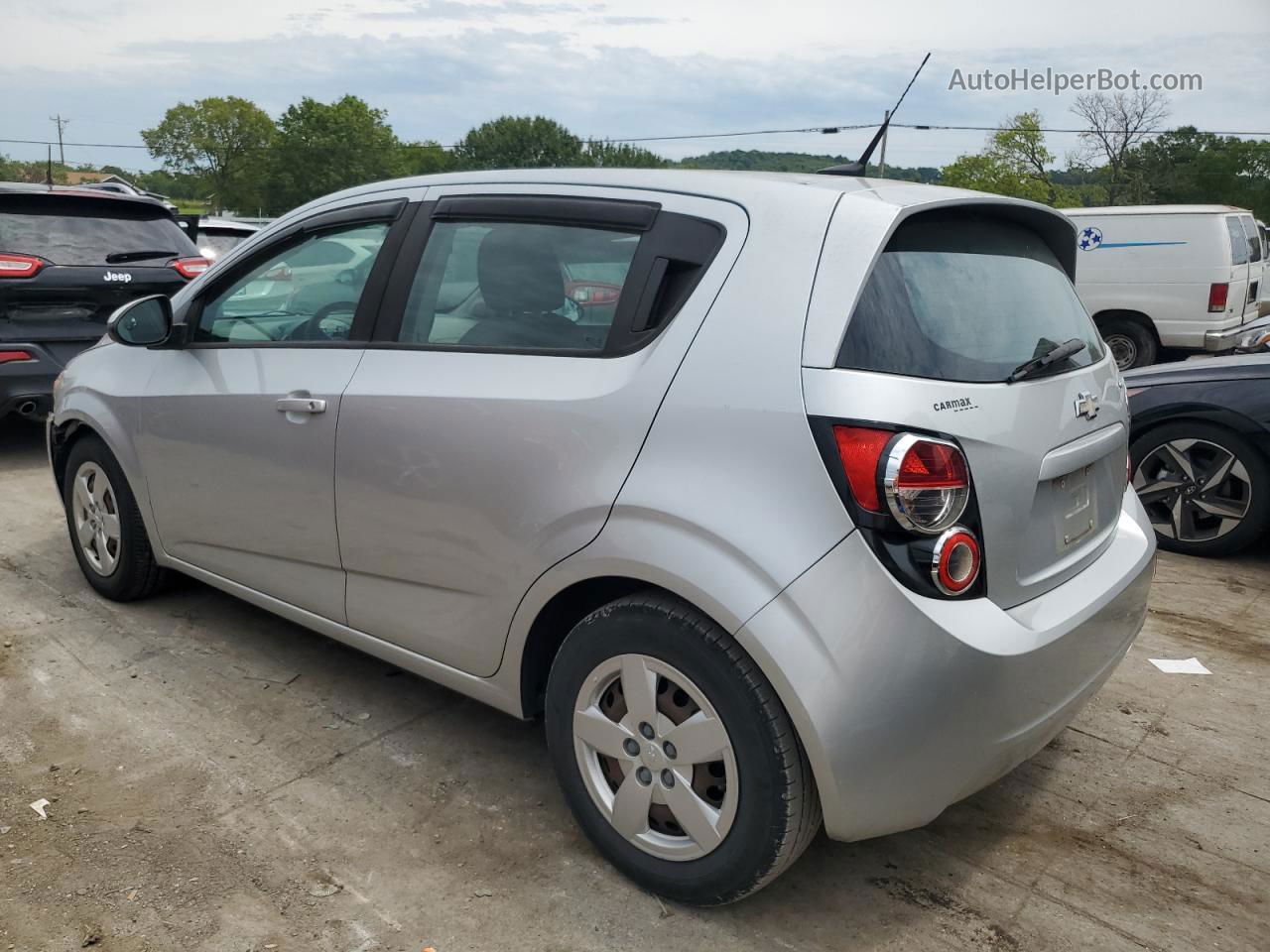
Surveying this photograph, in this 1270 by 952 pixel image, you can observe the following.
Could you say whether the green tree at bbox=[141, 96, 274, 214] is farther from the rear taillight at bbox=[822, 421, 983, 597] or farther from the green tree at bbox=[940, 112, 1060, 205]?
the rear taillight at bbox=[822, 421, 983, 597]

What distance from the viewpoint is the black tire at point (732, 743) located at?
219cm

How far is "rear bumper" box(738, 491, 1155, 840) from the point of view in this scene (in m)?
2.09

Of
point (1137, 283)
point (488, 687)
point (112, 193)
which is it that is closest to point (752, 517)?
point (488, 687)

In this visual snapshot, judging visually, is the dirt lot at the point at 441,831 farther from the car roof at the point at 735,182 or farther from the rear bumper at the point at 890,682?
the car roof at the point at 735,182

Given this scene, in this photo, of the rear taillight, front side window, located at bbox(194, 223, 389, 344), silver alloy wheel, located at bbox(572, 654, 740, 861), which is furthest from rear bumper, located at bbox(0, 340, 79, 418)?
the rear taillight

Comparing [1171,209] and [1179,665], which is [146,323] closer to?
[1179,665]

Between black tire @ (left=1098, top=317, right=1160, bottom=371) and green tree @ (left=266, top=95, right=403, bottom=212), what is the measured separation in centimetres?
8754

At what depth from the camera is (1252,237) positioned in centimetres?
1331

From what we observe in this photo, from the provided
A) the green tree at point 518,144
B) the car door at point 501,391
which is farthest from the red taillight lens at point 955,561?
the green tree at point 518,144

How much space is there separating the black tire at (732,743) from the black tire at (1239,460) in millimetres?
3692

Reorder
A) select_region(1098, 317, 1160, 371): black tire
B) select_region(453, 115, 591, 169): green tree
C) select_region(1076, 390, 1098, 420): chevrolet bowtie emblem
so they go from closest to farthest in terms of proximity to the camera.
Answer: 1. select_region(1076, 390, 1098, 420): chevrolet bowtie emblem
2. select_region(1098, 317, 1160, 371): black tire
3. select_region(453, 115, 591, 169): green tree

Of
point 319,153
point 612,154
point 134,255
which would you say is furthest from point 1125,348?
point 319,153

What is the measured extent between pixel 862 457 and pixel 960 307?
0.59 m

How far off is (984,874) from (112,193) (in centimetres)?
674
